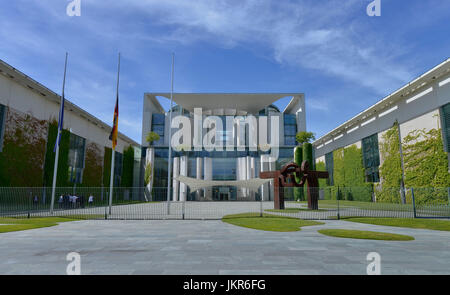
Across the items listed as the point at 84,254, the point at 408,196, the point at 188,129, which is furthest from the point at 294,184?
the point at 188,129

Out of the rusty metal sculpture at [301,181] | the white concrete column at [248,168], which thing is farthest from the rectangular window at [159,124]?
the rusty metal sculpture at [301,181]

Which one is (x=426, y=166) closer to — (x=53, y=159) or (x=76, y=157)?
(x=53, y=159)

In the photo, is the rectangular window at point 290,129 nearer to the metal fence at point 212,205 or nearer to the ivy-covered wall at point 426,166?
the metal fence at point 212,205

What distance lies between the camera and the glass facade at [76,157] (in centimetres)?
3419

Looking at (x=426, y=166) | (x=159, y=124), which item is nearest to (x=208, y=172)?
(x=159, y=124)

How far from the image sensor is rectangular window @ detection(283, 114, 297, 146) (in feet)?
170

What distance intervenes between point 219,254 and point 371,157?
3513 cm

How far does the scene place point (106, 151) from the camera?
1719 inches

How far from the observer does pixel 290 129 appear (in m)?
52.4

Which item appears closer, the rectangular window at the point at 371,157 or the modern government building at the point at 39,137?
the modern government building at the point at 39,137

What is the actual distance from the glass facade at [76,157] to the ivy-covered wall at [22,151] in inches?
241

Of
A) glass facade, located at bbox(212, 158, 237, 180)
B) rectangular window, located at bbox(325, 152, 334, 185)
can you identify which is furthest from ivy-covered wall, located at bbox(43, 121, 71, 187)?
rectangular window, located at bbox(325, 152, 334, 185)
